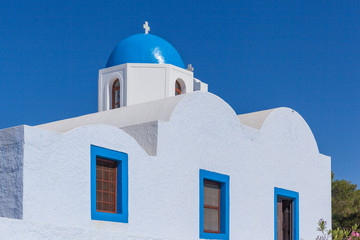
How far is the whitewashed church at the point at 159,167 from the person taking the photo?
7.55 m

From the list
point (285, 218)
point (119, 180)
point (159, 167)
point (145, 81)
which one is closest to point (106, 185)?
point (119, 180)

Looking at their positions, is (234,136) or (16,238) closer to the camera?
(16,238)

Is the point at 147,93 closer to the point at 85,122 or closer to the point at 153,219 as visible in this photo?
the point at 85,122

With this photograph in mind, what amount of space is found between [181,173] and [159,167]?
605mm

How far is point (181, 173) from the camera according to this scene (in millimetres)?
9906

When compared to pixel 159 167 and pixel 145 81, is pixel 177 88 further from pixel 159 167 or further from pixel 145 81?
pixel 159 167

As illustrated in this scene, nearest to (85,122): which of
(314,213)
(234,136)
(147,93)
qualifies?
(147,93)

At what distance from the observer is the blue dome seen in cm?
1368

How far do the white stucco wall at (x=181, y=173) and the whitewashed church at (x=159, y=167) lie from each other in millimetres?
18

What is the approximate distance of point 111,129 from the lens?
8703 mm

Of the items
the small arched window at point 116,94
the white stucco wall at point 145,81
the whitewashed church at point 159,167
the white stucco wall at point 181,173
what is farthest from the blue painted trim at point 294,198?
the small arched window at point 116,94

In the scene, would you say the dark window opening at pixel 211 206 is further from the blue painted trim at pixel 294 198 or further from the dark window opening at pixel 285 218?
the dark window opening at pixel 285 218

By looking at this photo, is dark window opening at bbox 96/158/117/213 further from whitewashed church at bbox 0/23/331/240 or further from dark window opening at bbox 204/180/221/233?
dark window opening at bbox 204/180/221/233

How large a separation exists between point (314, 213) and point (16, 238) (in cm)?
906
